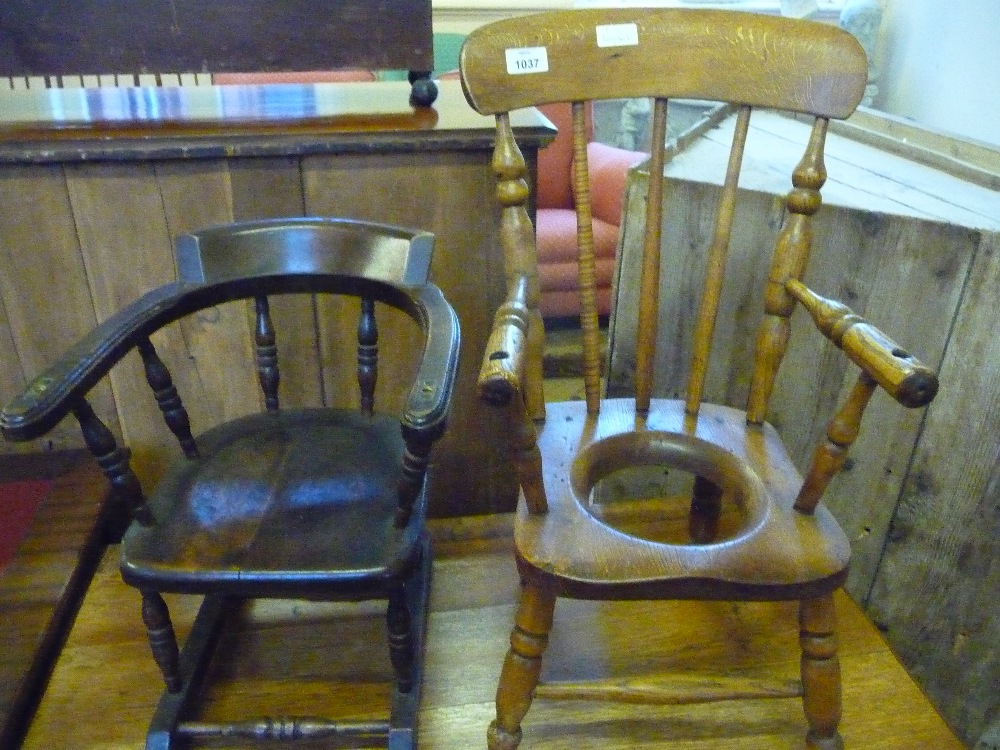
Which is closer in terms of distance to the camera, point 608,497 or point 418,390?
point 418,390

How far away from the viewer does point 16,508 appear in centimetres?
140

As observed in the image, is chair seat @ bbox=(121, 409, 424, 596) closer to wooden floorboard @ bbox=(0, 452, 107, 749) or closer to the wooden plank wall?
the wooden plank wall

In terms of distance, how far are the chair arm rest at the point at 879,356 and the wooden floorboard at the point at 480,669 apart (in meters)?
0.48

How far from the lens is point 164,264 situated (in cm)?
130

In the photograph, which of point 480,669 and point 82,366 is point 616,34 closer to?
point 82,366

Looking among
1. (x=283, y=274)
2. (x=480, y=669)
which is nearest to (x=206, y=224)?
(x=283, y=274)

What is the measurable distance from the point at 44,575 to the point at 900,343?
1429mm

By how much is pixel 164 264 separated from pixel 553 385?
154cm

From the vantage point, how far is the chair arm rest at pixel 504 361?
770mm

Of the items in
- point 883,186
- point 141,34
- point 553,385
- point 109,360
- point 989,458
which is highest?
point 141,34

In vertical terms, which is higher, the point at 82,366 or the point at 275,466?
the point at 82,366

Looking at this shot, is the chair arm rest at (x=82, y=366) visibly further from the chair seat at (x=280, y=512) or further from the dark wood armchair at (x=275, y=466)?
the chair seat at (x=280, y=512)

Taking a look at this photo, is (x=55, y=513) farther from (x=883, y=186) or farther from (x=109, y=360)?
(x=883, y=186)

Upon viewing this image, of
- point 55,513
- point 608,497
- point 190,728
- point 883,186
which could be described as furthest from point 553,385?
point 190,728
